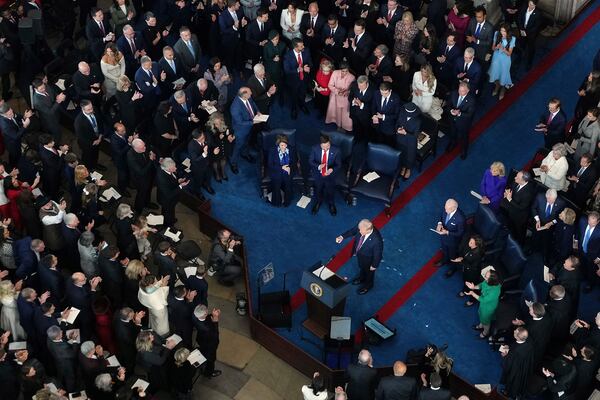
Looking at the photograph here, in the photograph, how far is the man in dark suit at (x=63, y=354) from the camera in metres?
13.2

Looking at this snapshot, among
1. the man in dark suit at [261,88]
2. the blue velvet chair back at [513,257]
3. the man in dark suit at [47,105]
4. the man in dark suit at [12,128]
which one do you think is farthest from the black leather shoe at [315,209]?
the man in dark suit at [12,128]

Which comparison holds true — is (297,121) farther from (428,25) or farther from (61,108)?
(61,108)

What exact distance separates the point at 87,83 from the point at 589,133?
26.0ft

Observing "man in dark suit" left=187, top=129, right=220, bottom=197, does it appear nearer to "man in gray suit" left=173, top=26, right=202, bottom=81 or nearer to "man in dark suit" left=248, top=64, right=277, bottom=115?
"man in dark suit" left=248, top=64, right=277, bottom=115

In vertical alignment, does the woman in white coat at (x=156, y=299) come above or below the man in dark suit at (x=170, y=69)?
below

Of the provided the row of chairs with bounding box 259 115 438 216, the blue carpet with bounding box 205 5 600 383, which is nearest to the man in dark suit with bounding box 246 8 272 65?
the blue carpet with bounding box 205 5 600 383

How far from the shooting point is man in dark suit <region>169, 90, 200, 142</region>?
54.0ft

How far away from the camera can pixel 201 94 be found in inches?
665

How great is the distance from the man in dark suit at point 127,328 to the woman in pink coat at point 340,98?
5338 millimetres

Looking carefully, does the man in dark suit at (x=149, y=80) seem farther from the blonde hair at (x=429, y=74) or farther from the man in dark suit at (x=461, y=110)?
the man in dark suit at (x=461, y=110)

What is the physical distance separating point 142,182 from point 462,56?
558 cm

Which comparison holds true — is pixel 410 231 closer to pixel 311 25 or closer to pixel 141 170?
pixel 311 25

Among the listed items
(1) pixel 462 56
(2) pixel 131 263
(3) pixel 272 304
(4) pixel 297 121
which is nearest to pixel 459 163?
(1) pixel 462 56

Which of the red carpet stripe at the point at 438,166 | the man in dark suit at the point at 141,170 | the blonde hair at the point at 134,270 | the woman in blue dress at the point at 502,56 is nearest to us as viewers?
the blonde hair at the point at 134,270
